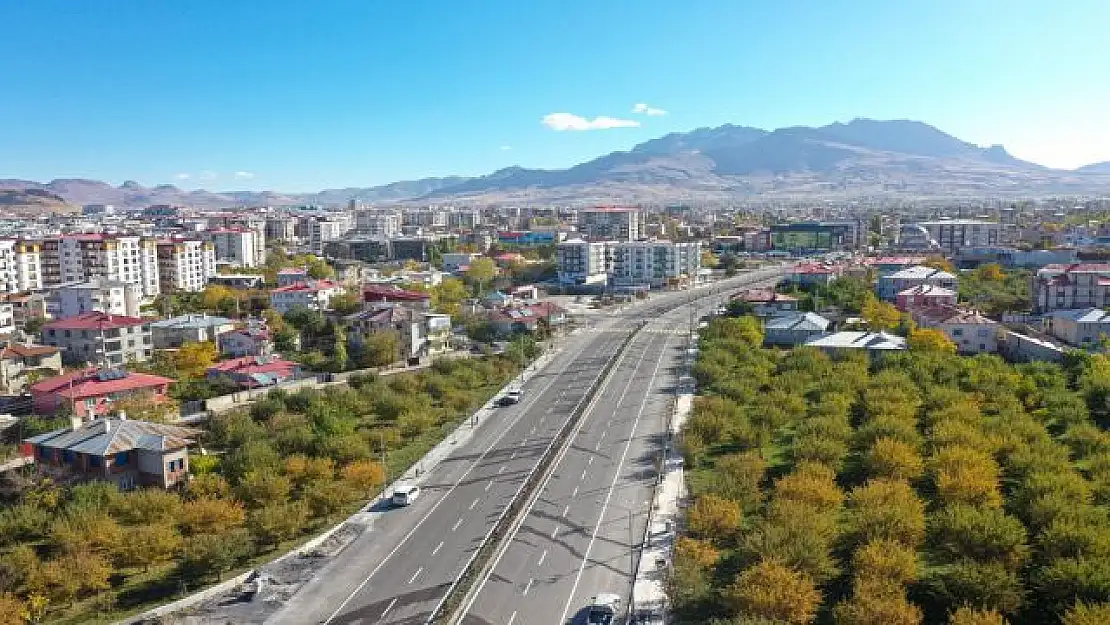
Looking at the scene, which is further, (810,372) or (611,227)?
(611,227)

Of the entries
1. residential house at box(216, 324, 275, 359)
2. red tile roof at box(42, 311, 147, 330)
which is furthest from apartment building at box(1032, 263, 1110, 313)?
red tile roof at box(42, 311, 147, 330)

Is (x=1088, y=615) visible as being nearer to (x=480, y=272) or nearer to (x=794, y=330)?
(x=794, y=330)

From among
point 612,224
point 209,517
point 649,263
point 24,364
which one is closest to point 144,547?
point 209,517

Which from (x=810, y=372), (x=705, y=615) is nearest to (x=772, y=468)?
(x=705, y=615)

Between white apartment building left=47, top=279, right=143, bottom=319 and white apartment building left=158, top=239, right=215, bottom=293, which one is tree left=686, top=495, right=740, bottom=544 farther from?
white apartment building left=158, top=239, right=215, bottom=293

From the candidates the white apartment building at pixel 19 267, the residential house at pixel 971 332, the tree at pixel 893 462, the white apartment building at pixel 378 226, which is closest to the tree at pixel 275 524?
the tree at pixel 893 462

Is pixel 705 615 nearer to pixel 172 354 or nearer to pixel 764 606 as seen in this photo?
pixel 764 606
